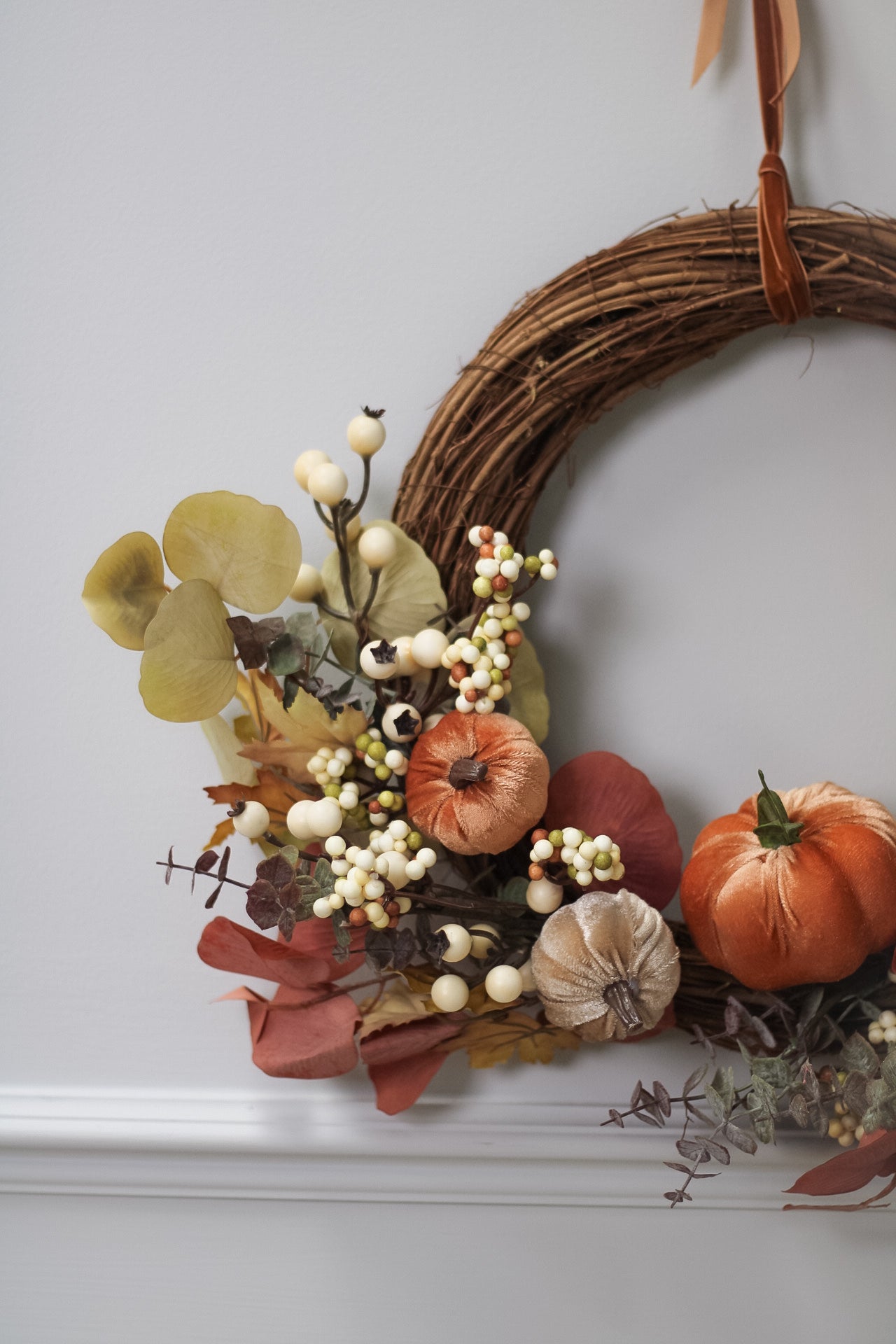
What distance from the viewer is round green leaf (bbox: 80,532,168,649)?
2.06 ft

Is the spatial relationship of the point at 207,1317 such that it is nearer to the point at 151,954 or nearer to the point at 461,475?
the point at 151,954


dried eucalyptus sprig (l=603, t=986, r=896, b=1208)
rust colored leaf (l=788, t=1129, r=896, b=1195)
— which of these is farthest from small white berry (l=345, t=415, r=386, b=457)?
rust colored leaf (l=788, t=1129, r=896, b=1195)

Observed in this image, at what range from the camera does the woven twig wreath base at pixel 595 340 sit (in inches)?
26.1

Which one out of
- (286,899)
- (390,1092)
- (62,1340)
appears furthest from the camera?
(62,1340)

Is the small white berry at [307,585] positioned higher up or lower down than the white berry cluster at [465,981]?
higher up

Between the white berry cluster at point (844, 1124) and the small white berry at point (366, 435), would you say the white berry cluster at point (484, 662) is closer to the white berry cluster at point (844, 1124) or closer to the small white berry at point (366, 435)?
the small white berry at point (366, 435)

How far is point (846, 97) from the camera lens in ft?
2.34

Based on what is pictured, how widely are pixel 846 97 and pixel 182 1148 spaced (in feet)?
3.33

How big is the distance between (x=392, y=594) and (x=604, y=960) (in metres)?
0.30

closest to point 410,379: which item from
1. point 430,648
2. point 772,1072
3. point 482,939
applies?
point 430,648

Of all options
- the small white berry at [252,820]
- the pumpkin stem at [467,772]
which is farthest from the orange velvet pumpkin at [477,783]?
the small white berry at [252,820]

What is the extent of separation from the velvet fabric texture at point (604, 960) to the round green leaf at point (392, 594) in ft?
0.78

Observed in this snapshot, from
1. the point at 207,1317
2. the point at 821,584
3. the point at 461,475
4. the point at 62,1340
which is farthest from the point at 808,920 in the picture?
the point at 62,1340

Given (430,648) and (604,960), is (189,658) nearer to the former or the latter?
(430,648)
